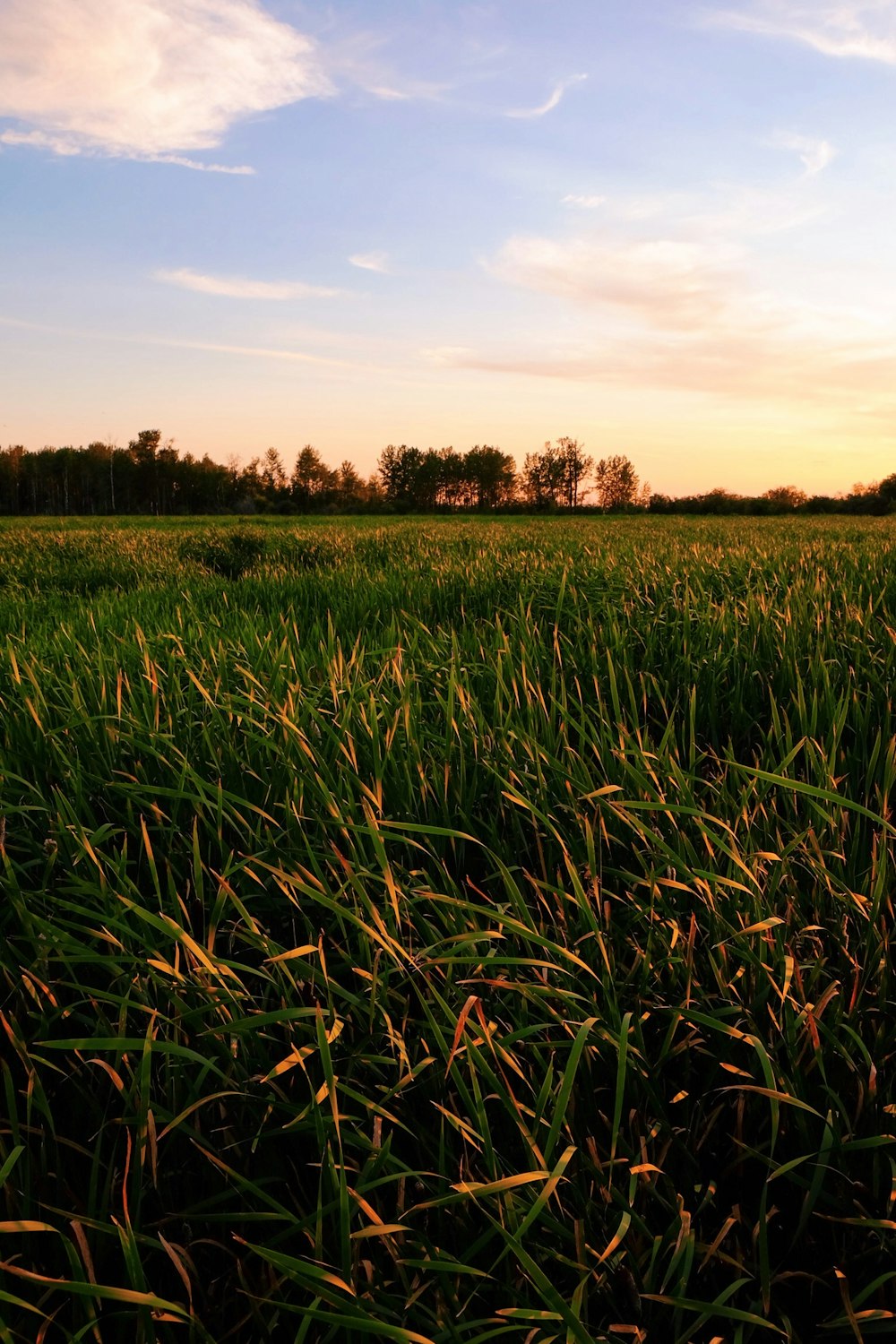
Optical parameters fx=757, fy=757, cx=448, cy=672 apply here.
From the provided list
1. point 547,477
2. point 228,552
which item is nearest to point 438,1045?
point 228,552

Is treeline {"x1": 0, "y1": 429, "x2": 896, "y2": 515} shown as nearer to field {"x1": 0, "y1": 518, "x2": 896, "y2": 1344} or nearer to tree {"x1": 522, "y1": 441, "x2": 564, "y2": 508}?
tree {"x1": 522, "y1": 441, "x2": 564, "y2": 508}

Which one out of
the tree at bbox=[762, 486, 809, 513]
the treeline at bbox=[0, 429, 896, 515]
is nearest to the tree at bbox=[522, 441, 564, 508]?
the treeline at bbox=[0, 429, 896, 515]

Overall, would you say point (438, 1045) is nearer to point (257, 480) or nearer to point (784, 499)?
point (784, 499)

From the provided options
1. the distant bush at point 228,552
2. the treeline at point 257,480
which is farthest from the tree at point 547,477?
the distant bush at point 228,552

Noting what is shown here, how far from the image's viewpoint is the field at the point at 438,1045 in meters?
0.77

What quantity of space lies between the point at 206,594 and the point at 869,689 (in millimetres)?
3948

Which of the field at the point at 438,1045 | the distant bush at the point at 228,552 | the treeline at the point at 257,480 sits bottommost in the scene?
the field at the point at 438,1045

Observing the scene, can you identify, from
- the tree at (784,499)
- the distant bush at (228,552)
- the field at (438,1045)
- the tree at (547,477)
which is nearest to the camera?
the field at (438,1045)

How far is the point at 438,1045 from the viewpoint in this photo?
3.08 ft

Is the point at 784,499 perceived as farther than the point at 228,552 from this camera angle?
Yes

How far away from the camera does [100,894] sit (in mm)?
1170

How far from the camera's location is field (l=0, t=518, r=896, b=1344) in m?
0.77

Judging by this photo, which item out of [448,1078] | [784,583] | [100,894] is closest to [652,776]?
[448,1078]

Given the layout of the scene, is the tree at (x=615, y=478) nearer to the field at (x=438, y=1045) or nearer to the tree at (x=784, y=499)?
the tree at (x=784, y=499)
